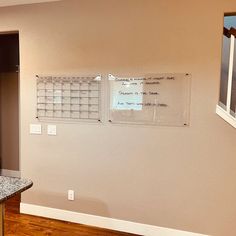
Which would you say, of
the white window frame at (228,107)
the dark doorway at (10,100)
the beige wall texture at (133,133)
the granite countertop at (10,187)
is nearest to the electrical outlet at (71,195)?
the beige wall texture at (133,133)

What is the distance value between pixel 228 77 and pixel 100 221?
1982 mm

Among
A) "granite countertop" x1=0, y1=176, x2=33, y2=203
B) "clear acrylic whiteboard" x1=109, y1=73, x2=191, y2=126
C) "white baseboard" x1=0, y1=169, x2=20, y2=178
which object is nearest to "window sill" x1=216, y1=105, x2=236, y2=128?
"clear acrylic whiteboard" x1=109, y1=73, x2=191, y2=126

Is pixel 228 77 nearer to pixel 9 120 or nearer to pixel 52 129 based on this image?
pixel 52 129

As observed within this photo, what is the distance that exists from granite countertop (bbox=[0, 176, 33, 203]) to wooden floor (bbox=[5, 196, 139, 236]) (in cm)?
124

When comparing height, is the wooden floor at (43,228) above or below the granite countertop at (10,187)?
below

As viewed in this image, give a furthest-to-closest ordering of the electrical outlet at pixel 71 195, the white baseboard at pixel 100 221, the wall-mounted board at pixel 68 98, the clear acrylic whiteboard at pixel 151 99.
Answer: the electrical outlet at pixel 71 195
the wall-mounted board at pixel 68 98
the white baseboard at pixel 100 221
the clear acrylic whiteboard at pixel 151 99

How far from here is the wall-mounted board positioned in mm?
2795

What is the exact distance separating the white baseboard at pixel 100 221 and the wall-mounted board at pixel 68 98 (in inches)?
42.5

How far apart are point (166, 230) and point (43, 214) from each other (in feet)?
4.73

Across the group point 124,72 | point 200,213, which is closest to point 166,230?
point 200,213

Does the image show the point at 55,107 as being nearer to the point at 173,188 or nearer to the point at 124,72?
the point at 124,72

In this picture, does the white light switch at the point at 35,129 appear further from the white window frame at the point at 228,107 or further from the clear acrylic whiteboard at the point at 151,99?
the white window frame at the point at 228,107

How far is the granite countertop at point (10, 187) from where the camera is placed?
4.77ft

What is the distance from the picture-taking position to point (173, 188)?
8.41 feet
